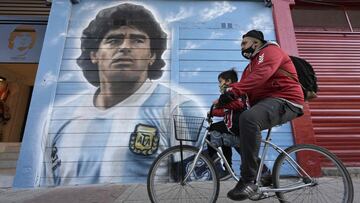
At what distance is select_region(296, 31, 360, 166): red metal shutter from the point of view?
5547 millimetres

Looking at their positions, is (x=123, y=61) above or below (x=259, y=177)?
above

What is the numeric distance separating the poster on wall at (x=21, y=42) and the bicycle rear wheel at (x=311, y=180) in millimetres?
6520

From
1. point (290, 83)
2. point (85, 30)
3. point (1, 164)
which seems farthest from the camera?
point (1, 164)

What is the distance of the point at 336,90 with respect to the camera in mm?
5996

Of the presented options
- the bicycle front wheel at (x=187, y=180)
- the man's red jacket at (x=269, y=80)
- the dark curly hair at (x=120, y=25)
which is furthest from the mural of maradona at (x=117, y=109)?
the man's red jacket at (x=269, y=80)

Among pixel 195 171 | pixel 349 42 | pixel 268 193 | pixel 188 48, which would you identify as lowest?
pixel 268 193

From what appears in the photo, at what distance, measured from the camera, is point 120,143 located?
208 inches

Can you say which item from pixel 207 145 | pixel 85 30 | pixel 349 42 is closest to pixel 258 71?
pixel 207 145

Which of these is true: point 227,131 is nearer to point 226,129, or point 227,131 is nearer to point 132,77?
point 226,129

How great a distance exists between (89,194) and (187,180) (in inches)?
69.2

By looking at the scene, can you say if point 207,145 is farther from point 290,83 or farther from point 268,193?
point 290,83

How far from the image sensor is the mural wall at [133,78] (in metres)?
5.19

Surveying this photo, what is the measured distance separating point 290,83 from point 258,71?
0.38 m

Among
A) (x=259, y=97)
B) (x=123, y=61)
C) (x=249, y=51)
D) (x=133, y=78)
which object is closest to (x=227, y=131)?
(x=259, y=97)
